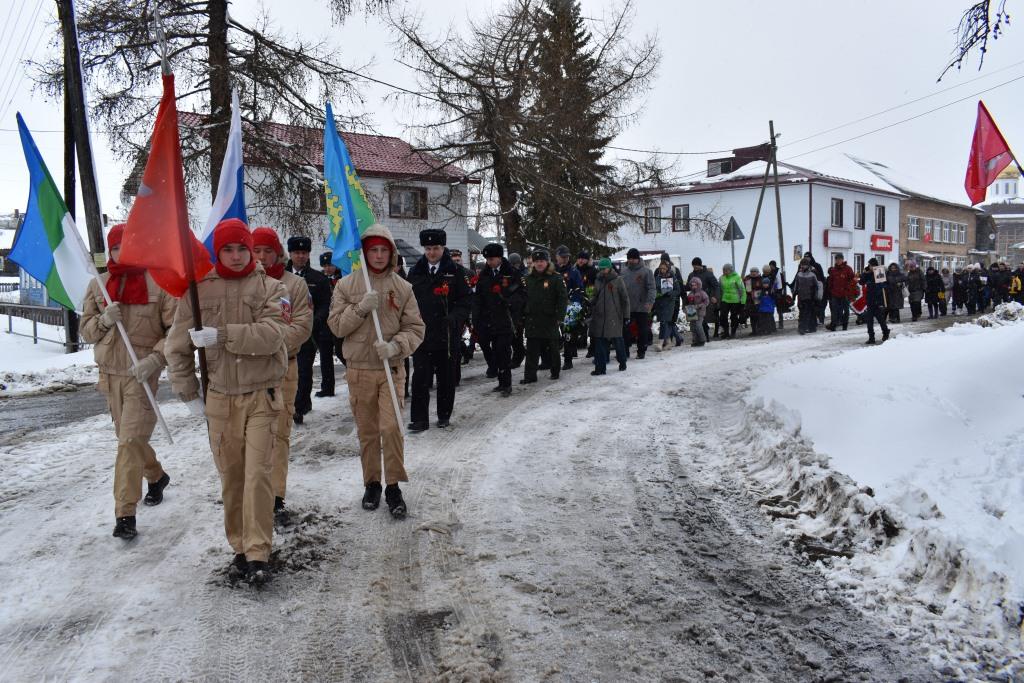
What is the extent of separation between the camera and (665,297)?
1498 cm

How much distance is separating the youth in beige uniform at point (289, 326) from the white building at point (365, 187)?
660 cm

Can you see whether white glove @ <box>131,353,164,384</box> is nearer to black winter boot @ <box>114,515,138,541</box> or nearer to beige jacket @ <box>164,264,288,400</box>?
beige jacket @ <box>164,264,288,400</box>

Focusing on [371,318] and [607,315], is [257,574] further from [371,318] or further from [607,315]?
[607,315]

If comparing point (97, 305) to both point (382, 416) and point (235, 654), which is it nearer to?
point (382, 416)

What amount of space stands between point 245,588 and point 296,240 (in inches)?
169

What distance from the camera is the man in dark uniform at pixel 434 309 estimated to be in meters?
7.51

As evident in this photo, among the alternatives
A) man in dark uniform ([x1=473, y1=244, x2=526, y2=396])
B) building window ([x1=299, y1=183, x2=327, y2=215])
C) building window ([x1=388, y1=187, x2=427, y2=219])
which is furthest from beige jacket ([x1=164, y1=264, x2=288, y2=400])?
building window ([x1=388, y1=187, x2=427, y2=219])

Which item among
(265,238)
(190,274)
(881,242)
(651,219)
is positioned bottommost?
(190,274)

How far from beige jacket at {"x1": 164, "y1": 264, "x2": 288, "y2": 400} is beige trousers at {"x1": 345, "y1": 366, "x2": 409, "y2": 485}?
44.1 inches

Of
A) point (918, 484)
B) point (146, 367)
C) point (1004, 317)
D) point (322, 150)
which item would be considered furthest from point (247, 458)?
point (322, 150)

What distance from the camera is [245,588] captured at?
4.06m

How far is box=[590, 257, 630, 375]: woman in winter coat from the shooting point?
38.0 feet

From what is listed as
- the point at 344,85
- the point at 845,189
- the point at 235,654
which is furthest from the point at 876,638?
the point at 845,189

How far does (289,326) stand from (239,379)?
0.45m
